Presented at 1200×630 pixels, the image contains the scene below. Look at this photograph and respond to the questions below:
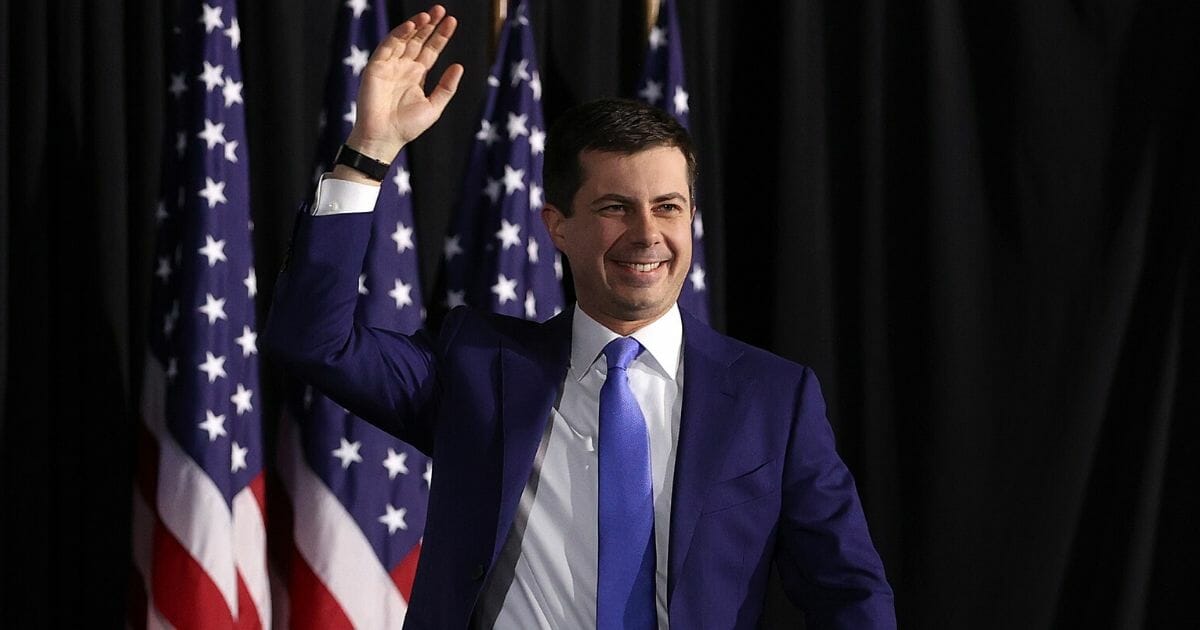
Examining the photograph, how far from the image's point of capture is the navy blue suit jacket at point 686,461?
66.1 inches

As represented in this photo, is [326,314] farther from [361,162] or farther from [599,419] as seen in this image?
[599,419]

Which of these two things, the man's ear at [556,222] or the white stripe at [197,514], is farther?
the white stripe at [197,514]

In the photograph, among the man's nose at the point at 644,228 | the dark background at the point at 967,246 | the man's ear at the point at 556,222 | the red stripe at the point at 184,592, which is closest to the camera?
the man's nose at the point at 644,228

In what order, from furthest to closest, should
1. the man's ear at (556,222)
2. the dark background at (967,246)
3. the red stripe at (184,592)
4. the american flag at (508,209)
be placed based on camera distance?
the dark background at (967,246)
the american flag at (508,209)
the red stripe at (184,592)
the man's ear at (556,222)

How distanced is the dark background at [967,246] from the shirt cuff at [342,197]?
1892 mm

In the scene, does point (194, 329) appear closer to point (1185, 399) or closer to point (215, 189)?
point (215, 189)

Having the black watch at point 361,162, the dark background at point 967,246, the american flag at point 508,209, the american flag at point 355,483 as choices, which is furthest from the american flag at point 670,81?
the black watch at point 361,162

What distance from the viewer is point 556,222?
192 centimetres

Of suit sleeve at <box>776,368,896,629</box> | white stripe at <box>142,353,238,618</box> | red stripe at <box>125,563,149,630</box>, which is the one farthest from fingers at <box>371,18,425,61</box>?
red stripe at <box>125,563,149,630</box>

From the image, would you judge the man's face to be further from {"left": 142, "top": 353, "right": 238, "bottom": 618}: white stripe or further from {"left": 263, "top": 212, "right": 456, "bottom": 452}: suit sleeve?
{"left": 142, "top": 353, "right": 238, "bottom": 618}: white stripe

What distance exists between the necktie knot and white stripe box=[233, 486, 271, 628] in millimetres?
1777

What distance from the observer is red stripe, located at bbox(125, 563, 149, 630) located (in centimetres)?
326

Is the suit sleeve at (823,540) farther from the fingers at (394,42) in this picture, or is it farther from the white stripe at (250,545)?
the white stripe at (250,545)

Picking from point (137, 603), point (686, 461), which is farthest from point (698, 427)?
point (137, 603)
